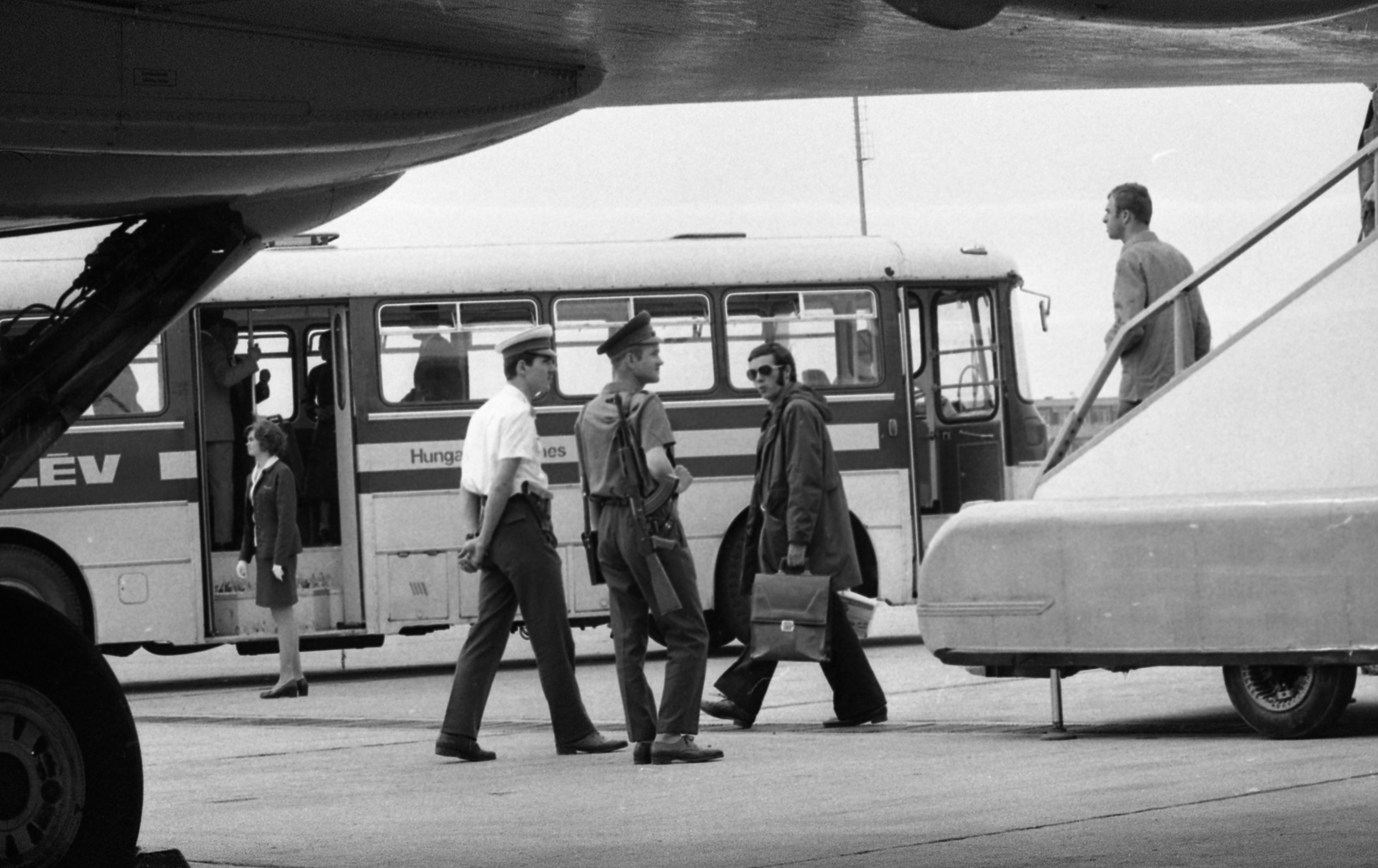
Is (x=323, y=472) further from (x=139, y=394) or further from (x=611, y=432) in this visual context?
(x=611, y=432)

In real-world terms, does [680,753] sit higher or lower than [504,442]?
lower

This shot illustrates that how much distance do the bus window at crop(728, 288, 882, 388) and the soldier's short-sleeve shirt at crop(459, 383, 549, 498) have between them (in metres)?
7.29

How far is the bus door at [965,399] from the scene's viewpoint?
686 inches

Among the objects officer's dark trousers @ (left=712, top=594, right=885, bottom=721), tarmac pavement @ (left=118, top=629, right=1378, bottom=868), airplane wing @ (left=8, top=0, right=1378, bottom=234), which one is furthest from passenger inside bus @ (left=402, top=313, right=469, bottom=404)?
airplane wing @ (left=8, top=0, right=1378, bottom=234)

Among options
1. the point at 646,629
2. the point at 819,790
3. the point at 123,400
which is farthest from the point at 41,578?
the point at 819,790

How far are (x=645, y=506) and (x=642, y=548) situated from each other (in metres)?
0.19

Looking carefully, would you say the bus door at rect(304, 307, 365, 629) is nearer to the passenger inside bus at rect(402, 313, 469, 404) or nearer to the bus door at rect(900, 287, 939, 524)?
the passenger inside bus at rect(402, 313, 469, 404)

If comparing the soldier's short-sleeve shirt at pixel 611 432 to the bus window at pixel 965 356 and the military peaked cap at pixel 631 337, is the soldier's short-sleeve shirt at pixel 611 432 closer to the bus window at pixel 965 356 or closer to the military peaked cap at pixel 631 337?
the military peaked cap at pixel 631 337

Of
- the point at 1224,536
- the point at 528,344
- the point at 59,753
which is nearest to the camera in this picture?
the point at 59,753

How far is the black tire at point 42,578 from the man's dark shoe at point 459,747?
634 cm

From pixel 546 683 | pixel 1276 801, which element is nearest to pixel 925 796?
pixel 1276 801

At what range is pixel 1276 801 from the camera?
695 cm

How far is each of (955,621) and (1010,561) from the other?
1.35 ft

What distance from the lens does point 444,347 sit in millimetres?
16516
